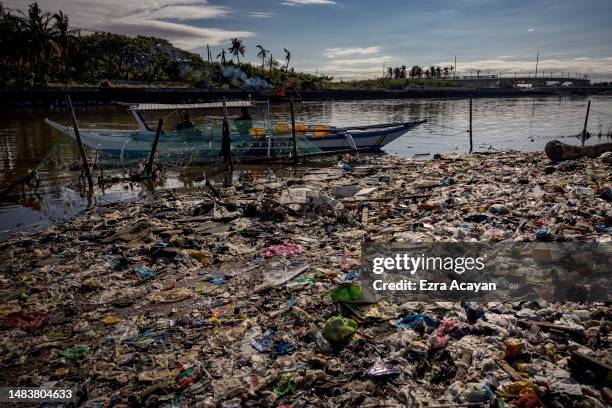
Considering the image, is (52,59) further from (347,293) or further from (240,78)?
(347,293)

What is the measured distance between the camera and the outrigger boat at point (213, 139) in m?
14.4

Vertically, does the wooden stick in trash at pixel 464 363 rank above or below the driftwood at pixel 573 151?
below

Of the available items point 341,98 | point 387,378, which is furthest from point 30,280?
point 341,98

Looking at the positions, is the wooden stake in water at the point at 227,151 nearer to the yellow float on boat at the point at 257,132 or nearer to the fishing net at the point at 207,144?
the fishing net at the point at 207,144

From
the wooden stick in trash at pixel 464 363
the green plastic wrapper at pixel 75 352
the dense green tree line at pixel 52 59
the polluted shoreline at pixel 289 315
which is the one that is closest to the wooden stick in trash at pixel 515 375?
the polluted shoreline at pixel 289 315

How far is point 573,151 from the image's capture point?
11.6 m

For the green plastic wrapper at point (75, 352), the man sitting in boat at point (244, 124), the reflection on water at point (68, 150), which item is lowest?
the green plastic wrapper at point (75, 352)

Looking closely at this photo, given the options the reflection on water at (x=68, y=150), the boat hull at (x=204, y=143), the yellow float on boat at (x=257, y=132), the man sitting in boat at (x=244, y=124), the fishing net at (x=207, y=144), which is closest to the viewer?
the reflection on water at (x=68, y=150)

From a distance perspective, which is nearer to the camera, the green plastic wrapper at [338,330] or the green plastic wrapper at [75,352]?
the green plastic wrapper at [338,330]

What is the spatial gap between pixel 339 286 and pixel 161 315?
7.39ft

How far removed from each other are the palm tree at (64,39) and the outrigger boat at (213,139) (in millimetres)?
44720

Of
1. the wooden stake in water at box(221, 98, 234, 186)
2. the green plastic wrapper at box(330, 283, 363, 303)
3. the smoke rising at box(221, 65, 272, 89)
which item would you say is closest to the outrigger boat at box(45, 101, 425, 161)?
the wooden stake in water at box(221, 98, 234, 186)

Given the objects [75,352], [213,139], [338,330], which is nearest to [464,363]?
[338,330]

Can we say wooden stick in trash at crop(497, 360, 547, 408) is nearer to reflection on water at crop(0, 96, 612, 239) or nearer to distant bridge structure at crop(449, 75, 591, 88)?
reflection on water at crop(0, 96, 612, 239)
